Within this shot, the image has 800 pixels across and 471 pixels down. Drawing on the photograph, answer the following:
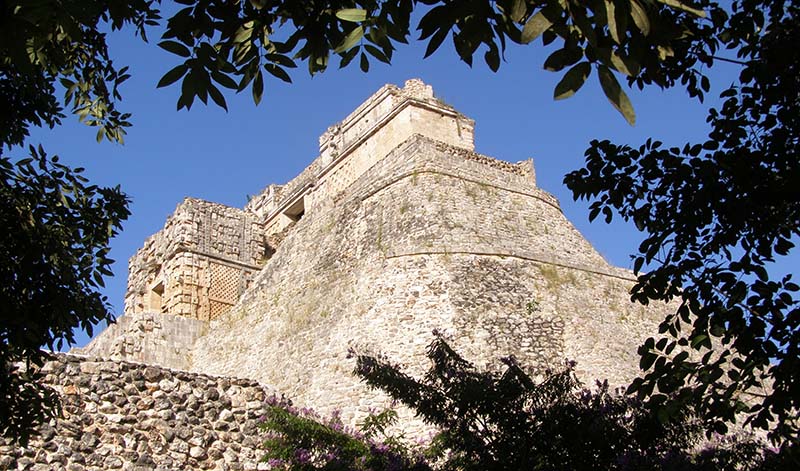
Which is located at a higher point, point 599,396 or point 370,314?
point 370,314

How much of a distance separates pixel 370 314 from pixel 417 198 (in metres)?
3.07

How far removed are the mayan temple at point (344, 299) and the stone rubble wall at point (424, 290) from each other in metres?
0.03

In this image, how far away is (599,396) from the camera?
729 centimetres

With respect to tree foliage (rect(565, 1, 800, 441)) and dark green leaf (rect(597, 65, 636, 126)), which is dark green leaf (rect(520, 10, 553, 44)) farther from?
tree foliage (rect(565, 1, 800, 441))

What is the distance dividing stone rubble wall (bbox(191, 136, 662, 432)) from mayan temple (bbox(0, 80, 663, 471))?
0.11 feet

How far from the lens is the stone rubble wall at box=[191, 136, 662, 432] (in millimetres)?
12461

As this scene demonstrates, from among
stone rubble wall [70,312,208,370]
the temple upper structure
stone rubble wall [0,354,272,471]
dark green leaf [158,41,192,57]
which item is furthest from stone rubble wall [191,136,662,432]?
dark green leaf [158,41,192,57]

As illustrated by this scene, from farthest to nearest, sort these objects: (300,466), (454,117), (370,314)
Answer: (454,117), (370,314), (300,466)

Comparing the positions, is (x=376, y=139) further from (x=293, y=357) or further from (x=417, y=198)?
(x=293, y=357)

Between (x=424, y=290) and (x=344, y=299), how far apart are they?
1499 mm

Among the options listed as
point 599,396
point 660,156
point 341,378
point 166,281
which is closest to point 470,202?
point 341,378

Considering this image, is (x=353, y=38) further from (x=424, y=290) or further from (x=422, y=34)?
(x=424, y=290)

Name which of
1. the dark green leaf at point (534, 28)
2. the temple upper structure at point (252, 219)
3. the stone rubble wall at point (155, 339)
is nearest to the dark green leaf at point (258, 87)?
the dark green leaf at point (534, 28)

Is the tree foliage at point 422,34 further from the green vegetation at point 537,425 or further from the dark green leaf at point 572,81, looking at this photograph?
the green vegetation at point 537,425
